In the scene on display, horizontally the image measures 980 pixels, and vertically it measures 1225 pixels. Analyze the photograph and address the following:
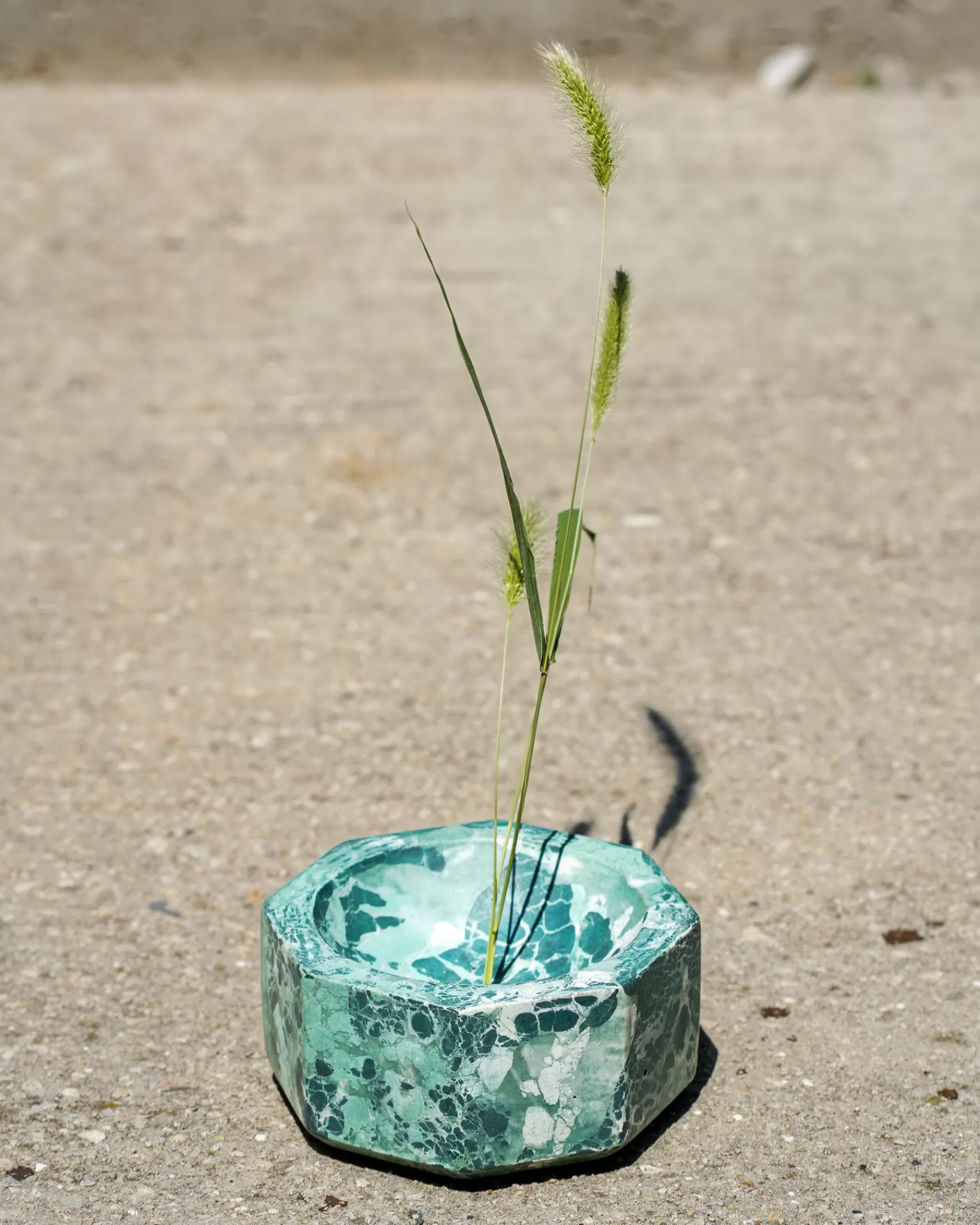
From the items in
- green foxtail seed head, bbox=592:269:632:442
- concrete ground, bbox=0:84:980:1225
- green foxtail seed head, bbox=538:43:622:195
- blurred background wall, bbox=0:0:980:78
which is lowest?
concrete ground, bbox=0:84:980:1225

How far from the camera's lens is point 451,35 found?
26.6 ft

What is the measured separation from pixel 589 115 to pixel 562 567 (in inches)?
24.1

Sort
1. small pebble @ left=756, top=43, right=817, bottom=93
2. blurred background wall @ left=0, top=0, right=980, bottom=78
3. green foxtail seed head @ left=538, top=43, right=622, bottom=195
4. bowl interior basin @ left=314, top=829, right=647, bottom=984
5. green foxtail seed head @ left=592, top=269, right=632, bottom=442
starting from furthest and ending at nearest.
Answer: small pebble @ left=756, top=43, right=817, bottom=93
blurred background wall @ left=0, top=0, right=980, bottom=78
bowl interior basin @ left=314, top=829, right=647, bottom=984
green foxtail seed head @ left=592, top=269, right=632, bottom=442
green foxtail seed head @ left=538, top=43, right=622, bottom=195

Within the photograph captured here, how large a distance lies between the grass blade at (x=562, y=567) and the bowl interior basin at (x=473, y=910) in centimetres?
42

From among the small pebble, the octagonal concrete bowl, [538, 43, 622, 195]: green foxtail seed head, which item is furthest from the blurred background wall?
the octagonal concrete bowl

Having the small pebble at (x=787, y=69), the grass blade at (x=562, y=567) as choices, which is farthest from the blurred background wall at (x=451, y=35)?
the grass blade at (x=562, y=567)

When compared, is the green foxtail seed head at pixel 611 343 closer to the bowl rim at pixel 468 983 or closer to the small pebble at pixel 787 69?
the bowl rim at pixel 468 983

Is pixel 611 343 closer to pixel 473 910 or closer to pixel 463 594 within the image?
pixel 473 910

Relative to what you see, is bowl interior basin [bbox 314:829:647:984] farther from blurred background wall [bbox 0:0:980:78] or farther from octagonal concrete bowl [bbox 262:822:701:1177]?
blurred background wall [bbox 0:0:980:78]

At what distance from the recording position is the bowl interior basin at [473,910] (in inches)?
86.7

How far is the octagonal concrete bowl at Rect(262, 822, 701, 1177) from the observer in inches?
74.5

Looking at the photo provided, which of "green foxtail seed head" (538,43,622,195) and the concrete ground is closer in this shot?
"green foxtail seed head" (538,43,622,195)

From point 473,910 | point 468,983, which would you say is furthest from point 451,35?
point 468,983

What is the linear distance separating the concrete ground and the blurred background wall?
27 centimetres
